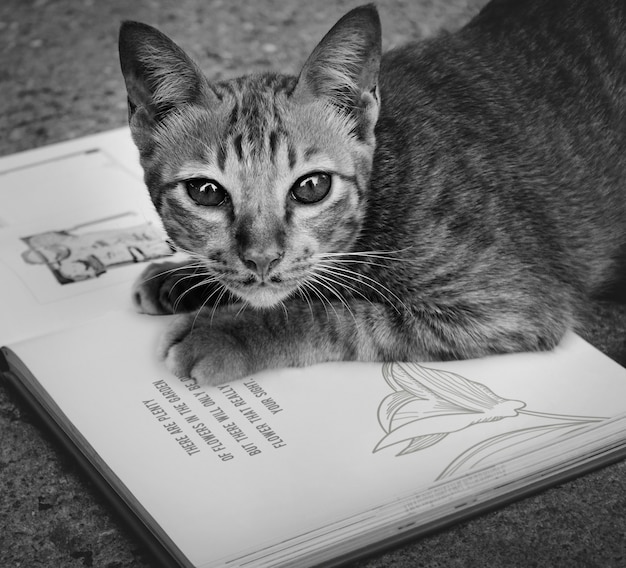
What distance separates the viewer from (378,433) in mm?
919

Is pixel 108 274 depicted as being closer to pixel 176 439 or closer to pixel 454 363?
pixel 176 439

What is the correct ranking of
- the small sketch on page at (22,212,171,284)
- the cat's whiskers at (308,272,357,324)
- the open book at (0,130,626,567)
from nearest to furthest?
the open book at (0,130,626,567) → the cat's whiskers at (308,272,357,324) → the small sketch on page at (22,212,171,284)

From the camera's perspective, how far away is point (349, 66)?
1.00 m

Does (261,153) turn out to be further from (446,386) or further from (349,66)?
(446,386)

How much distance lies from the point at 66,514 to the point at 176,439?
126 millimetres

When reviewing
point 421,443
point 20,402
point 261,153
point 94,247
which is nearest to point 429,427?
point 421,443

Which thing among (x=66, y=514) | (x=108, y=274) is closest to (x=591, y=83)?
(x=108, y=274)

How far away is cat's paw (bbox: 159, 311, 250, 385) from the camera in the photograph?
0.99 meters

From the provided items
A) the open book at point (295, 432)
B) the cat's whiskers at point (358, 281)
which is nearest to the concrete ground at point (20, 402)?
the open book at point (295, 432)

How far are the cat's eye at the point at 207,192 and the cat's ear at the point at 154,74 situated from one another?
0.32 ft

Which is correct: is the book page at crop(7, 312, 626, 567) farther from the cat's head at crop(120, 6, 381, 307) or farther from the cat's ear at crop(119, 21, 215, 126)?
the cat's ear at crop(119, 21, 215, 126)

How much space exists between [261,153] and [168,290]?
0.24m

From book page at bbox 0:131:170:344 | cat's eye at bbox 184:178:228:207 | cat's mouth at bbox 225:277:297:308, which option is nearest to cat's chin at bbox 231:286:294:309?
cat's mouth at bbox 225:277:297:308

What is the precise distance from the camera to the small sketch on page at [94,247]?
4.00 feet
